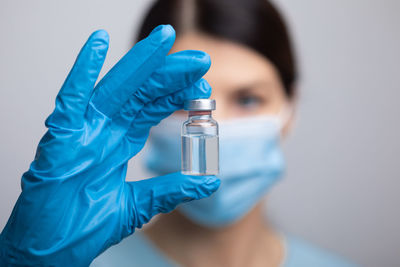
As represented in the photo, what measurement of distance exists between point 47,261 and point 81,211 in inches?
5.6

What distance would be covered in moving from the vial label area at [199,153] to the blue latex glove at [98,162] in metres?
0.08

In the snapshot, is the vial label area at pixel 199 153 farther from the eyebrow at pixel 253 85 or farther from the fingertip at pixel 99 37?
the eyebrow at pixel 253 85

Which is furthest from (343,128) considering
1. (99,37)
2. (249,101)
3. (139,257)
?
(99,37)

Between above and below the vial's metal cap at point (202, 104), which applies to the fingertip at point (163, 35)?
above

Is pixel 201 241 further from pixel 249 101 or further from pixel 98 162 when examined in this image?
pixel 98 162

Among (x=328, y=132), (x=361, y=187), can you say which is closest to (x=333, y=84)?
(x=328, y=132)

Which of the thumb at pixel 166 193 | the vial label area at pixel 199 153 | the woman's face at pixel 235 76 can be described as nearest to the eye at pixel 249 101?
the woman's face at pixel 235 76

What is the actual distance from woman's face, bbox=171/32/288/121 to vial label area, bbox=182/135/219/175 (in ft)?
1.42

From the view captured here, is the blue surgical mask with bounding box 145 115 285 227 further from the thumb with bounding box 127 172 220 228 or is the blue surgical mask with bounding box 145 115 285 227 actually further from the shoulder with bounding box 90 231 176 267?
the thumb with bounding box 127 172 220 228

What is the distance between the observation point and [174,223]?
67.4 inches

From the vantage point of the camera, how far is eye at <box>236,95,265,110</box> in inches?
62.7

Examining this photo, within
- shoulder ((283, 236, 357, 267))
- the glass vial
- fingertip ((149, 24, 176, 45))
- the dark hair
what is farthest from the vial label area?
shoulder ((283, 236, 357, 267))

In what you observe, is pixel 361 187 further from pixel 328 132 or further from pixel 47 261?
pixel 47 261

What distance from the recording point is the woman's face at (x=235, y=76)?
1510mm
